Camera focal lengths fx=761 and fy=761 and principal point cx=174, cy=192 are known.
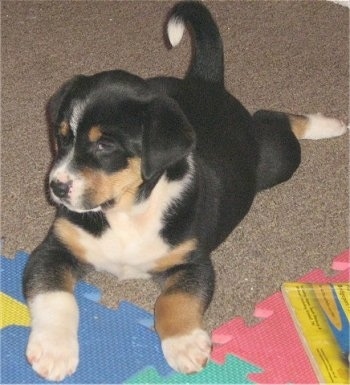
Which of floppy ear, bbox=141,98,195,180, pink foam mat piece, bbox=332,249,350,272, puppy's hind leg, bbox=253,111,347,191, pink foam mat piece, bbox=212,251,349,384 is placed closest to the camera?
floppy ear, bbox=141,98,195,180

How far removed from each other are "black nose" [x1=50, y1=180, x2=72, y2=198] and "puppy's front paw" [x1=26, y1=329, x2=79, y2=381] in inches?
11.9

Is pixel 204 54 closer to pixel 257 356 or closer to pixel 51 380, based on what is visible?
pixel 257 356

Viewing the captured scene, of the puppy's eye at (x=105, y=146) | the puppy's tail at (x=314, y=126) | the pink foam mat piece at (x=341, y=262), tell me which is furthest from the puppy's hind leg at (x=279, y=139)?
the puppy's eye at (x=105, y=146)

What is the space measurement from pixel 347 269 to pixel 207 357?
560 mm

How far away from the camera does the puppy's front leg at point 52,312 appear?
1647 millimetres

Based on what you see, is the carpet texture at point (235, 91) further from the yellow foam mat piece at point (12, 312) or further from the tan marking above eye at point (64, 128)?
the tan marking above eye at point (64, 128)

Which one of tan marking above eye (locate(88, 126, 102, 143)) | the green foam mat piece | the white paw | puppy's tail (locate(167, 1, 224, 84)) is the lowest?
the green foam mat piece

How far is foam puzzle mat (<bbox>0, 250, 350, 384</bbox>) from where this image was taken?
1709 millimetres

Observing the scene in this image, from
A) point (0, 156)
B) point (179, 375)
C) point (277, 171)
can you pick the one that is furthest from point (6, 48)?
point (179, 375)

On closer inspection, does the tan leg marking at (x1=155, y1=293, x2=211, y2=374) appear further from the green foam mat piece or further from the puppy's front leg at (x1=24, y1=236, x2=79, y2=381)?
the puppy's front leg at (x1=24, y1=236, x2=79, y2=381)

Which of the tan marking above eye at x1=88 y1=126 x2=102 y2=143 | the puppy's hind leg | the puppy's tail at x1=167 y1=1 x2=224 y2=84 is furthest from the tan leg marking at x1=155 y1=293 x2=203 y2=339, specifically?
the puppy's tail at x1=167 y1=1 x2=224 y2=84

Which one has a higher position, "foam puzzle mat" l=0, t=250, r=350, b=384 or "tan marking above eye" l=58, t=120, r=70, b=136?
"tan marking above eye" l=58, t=120, r=70, b=136

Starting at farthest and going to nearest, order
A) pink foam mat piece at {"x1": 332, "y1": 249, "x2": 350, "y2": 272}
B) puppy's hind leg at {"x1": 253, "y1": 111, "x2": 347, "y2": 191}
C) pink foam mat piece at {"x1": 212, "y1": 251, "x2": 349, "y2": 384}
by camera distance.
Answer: puppy's hind leg at {"x1": 253, "y1": 111, "x2": 347, "y2": 191} → pink foam mat piece at {"x1": 332, "y1": 249, "x2": 350, "y2": 272} → pink foam mat piece at {"x1": 212, "y1": 251, "x2": 349, "y2": 384}

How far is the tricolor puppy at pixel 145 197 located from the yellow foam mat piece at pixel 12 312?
8 cm
